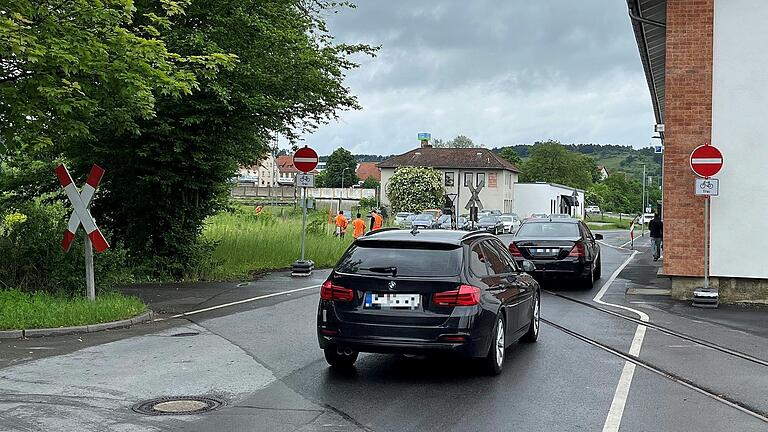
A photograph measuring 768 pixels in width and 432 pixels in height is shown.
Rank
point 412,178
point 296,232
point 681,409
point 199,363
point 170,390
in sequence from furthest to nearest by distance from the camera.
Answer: point 412,178
point 296,232
point 199,363
point 170,390
point 681,409

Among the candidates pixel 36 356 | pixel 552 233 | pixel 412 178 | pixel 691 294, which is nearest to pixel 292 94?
pixel 552 233

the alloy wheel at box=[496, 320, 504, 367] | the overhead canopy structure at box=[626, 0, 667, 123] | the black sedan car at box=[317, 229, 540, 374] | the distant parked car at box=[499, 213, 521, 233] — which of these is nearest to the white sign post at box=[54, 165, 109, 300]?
the black sedan car at box=[317, 229, 540, 374]

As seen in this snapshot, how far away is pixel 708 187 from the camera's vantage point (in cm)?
1596

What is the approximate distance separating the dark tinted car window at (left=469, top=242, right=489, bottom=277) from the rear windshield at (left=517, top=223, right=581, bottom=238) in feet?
35.7

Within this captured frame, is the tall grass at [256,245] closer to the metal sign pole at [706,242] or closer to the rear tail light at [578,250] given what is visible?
the rear tail light at [578,250]

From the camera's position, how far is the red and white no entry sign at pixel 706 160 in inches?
625

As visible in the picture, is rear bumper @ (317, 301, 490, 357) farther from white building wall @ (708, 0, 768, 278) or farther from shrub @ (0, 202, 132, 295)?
white building wall @ (708, 0, 768, 278)

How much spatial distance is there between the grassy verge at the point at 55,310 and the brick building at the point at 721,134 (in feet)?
34.3

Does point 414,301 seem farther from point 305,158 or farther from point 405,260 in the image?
point 305,158

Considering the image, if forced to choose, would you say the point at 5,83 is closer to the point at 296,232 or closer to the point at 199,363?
the point at 199,363

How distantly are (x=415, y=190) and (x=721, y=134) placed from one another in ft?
236

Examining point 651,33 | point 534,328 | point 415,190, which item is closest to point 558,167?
point 415,190

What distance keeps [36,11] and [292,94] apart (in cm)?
820

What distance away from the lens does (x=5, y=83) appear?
12.8 meters
